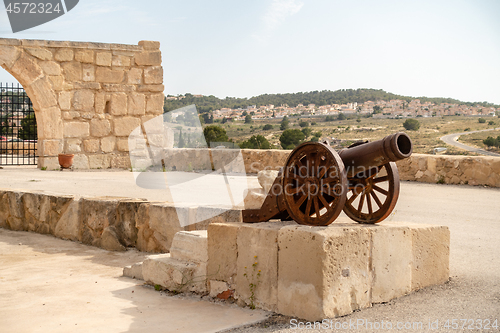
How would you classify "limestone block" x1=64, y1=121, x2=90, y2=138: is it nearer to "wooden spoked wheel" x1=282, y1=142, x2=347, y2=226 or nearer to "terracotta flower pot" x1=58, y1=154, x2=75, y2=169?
"terracotta flower pot" x1=58, y1=154, x2=75, y2=169

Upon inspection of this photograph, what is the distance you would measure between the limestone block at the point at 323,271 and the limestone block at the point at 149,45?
34.4 ft

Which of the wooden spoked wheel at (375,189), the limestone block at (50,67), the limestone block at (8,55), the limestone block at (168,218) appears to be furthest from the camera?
the limestone block at (50,67)

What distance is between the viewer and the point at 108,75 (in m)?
12.2

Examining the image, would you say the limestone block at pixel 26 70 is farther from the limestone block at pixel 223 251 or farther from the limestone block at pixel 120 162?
the limestone block at pixel 223 251

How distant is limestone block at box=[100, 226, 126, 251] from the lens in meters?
5.82

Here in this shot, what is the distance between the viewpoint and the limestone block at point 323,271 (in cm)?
321

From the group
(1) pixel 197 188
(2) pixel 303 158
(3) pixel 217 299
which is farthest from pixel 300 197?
(1) pixel 197 188

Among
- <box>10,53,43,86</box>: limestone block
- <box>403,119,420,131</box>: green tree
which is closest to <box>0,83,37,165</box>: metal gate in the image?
<box>10,53,43,86</box>: limestone block

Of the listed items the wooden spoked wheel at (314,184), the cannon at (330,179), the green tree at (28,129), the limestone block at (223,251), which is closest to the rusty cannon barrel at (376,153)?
the cannon at (330,179)

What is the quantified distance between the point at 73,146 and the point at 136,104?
2.09 m

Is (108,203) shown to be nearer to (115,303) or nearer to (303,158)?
(115,303)

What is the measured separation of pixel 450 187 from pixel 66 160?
9.59 m

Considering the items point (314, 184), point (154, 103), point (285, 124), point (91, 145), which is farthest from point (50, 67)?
point (285, 124)

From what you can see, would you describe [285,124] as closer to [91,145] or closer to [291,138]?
[291,138]
